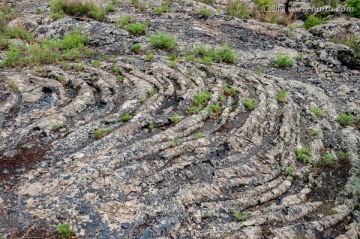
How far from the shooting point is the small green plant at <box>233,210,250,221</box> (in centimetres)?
614

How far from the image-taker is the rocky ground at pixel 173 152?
19.7ft

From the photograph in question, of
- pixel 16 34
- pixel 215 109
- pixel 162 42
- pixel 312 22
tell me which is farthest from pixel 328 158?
pixel 16 34

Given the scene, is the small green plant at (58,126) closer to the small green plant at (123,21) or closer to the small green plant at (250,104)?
the small green plant at (250,104)

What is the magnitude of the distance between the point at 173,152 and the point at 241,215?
83.8 inches

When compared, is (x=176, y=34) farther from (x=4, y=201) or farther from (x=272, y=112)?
(x=4, y=201)

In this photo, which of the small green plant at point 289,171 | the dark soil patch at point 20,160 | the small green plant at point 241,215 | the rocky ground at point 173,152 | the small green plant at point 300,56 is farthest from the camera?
the small green plant at point 300,56

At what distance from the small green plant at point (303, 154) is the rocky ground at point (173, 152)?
12cm

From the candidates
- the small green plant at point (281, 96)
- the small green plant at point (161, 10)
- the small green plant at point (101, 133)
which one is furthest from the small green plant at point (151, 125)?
the small green plant at point (161, 10)

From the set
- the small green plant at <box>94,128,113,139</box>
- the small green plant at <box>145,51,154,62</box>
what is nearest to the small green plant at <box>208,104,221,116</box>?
the small green plant at <box>94,128,113,139</box>

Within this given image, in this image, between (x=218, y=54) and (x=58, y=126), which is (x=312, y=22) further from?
(x=58, y=126)

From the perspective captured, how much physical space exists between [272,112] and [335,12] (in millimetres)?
13702

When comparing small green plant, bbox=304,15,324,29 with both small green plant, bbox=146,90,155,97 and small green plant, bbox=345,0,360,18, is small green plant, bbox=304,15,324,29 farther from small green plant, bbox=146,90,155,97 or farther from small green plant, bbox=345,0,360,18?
small green plant, bbox=146,90,155,97

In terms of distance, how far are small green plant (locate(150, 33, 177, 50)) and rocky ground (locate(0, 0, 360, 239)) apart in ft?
1.03

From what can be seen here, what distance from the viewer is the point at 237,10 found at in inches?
765
